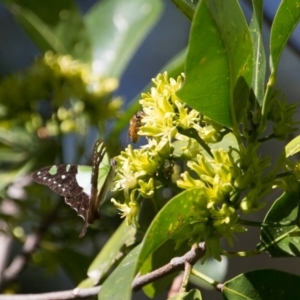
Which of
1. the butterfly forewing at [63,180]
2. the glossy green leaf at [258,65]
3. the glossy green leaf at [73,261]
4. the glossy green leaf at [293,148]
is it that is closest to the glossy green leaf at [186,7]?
the glossy green leaf at [258,65]

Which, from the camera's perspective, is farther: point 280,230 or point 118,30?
point 118,30

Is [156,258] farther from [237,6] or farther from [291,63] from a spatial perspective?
[291,63]

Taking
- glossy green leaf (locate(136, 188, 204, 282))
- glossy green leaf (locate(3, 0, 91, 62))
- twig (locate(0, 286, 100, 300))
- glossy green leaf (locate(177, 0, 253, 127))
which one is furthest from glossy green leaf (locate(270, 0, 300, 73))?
glossy green leaf (locate(3, 0, 91, 62))

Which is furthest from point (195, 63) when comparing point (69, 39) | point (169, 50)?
point (169, 50)

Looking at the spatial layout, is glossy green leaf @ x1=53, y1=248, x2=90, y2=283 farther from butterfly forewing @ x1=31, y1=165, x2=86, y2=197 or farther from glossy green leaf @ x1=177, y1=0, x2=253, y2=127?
glossy green leaf @ x1=177, y1=0, x2=253, y2=127

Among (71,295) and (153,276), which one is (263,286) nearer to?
(153,276)

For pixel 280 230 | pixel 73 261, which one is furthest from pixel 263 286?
pixel 73 261
